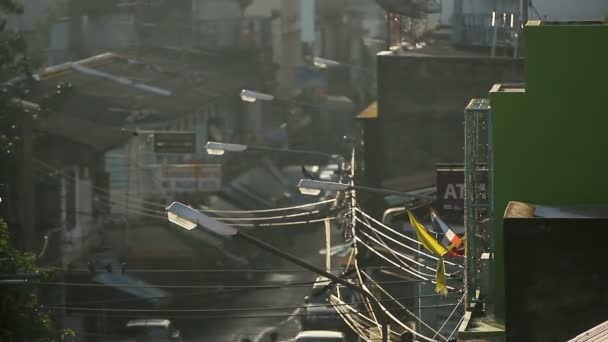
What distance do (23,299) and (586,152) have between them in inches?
293

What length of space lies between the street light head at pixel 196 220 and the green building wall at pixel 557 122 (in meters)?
3.12

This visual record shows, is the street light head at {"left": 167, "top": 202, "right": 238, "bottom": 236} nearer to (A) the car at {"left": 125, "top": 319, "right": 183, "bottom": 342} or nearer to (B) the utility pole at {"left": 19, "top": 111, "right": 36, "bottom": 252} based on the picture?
(A) the car at {"left": 125, "top": 319, "right": 183, "bottom": 342}

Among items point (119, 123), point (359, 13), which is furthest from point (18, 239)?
point (359, 13)

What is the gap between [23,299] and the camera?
17.5 metres

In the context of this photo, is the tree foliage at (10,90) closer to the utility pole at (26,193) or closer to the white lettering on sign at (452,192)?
the utility pole at (26,193)

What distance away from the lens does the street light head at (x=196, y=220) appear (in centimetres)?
1455

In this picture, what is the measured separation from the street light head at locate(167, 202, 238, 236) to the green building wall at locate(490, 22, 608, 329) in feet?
10.2

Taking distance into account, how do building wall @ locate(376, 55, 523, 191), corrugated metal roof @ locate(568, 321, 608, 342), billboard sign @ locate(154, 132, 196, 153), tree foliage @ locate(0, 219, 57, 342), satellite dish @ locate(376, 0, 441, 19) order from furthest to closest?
billboard sign @ locate(154, 132, 196, 153), satellite dish @ locate(376, 0, 441, 19), building wall @ locate(376, 55, 523, 191), tree foliage @ locate(0, 219, 57, 342), corrugated metal roof @ locate(568, 321, 608, 342)

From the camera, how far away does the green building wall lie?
12.0 meters

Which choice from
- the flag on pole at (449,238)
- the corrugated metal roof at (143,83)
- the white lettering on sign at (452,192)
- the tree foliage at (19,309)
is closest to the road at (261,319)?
the corrugated metal roof at (143,83)

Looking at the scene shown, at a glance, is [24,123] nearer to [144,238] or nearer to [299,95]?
[144,238]

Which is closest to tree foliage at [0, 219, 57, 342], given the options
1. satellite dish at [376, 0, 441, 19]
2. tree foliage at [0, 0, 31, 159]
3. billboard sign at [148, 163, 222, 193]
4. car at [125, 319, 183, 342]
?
tree foliage at [0, 0, 31, 159]

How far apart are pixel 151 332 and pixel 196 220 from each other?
51.2 ft

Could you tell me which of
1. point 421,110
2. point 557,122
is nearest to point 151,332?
point 421,110
